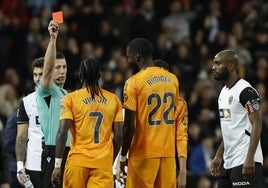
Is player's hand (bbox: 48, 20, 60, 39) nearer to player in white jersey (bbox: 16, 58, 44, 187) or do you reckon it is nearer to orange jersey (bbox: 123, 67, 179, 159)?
orange jersey (bbox: 123, 67, 179, 159)

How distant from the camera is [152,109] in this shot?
410 inches

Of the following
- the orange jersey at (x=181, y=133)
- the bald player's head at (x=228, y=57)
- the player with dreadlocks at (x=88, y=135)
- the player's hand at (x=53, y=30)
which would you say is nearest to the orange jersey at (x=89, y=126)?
the player with dreadlocks at (x=88, y=135)

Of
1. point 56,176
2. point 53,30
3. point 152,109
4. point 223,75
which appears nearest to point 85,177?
point 56,176

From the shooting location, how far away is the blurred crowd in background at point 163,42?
17.8 metres

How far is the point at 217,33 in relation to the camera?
2102 cm

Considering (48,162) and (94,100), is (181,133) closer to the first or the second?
(94,100)

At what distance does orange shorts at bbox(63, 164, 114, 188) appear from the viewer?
9.94m

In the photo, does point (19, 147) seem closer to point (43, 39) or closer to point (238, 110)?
point (238, 110)

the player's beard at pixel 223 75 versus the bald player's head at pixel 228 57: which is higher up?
the bald player's head at pixel 228 57

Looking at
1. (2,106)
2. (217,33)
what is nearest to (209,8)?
(217,33)

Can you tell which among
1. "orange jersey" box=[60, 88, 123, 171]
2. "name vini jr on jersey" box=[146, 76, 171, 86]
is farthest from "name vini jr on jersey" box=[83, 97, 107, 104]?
"name vini jr on jersey" box=[146, 76, 171, 86]

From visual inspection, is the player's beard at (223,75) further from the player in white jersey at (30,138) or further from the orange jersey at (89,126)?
the player in white jersey at (30,138)

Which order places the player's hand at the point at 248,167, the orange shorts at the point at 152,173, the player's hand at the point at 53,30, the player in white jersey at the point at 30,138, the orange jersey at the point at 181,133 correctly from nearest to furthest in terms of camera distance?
1. the player's hand at the point at 248,167
2. the player's hand at the point at 53,30
3. the orange shorts at the point at 152,173
4. the orange jersey at the point at 181,133
5. the player in white jersey at the point at 30,138

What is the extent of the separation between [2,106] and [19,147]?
599 centimetres
